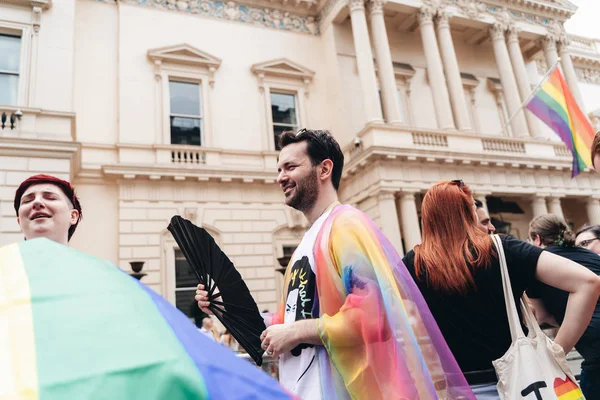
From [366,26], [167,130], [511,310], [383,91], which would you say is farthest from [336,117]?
[511,310]

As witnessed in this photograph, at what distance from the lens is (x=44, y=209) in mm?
2293

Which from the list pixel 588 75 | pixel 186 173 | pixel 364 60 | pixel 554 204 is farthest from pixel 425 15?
Answer: pixel 588 75

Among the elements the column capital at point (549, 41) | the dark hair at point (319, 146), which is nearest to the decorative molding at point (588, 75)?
the column capital at point (549, 41)

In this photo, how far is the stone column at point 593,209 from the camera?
1756 centimetres

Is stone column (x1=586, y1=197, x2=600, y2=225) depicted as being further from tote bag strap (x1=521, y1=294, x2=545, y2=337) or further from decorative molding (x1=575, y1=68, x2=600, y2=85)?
tote bag strap (x1=521, y1=294, x2=545, y2=337)

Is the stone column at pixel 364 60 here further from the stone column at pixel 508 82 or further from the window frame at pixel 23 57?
the window frame at pixel 23 57

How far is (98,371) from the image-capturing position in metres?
0.97

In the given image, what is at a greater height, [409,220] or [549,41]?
[549,41]

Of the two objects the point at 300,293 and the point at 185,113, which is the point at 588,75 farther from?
the point at 300,293

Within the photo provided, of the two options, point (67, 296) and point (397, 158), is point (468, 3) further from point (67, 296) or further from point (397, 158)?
point (67, 296)

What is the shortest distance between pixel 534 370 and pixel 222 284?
4.91ft

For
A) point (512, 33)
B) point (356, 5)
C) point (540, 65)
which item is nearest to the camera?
point (356, 5)

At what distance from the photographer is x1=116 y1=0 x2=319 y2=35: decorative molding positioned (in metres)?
15.5

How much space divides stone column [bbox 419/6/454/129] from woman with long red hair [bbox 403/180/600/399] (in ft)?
47.4
